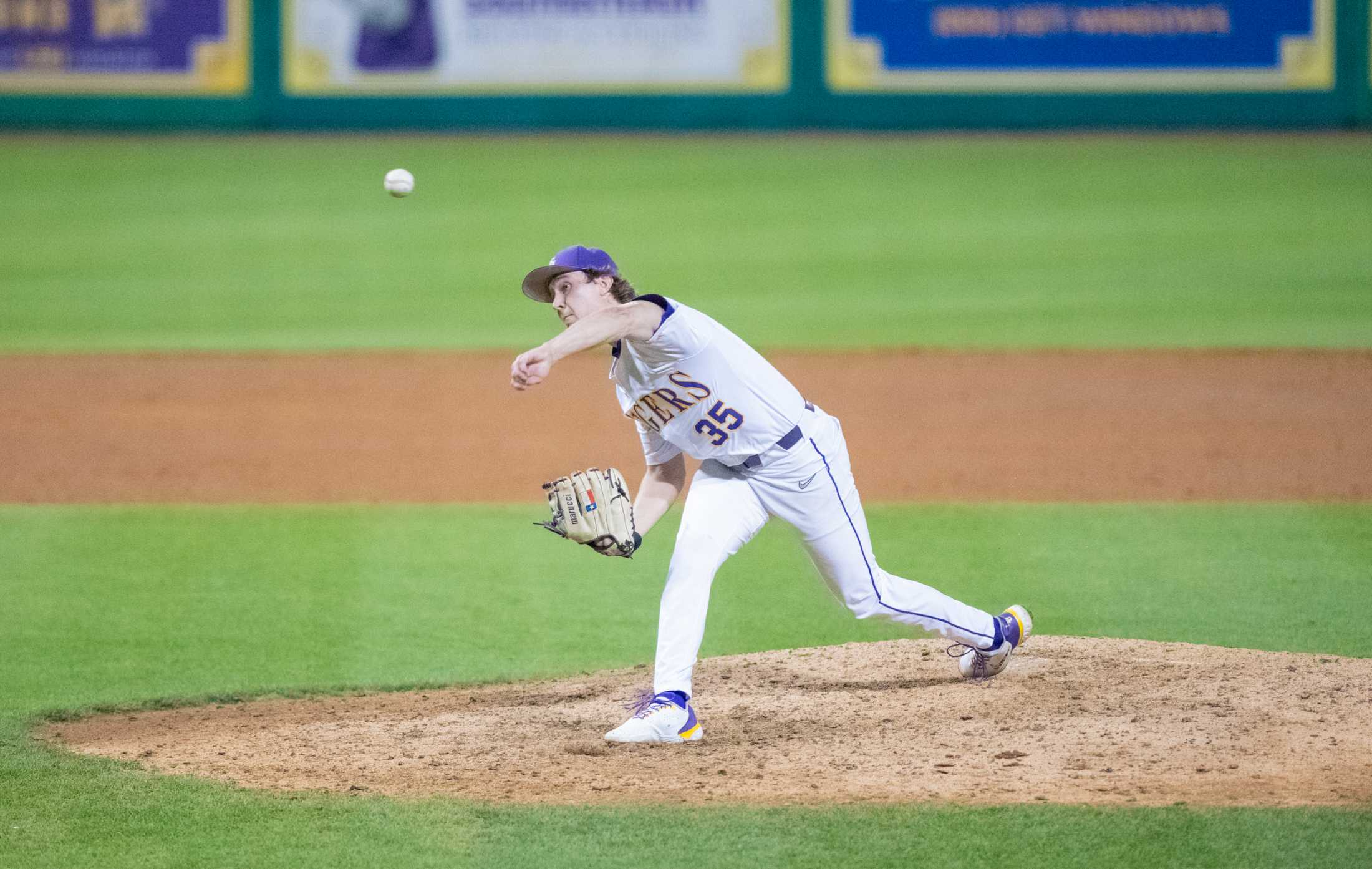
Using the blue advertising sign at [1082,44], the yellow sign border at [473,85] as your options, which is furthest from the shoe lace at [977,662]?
the yellow sign border at [473,85]

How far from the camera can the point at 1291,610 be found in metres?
6.65

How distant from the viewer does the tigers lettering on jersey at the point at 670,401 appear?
4922mm

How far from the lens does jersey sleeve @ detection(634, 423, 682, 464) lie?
5.24 m

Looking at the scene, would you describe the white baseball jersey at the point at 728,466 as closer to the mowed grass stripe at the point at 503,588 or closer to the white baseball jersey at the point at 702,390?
the white baseball jersey at the point at 702,390

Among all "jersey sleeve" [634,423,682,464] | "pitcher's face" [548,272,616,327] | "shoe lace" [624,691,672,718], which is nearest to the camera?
"pitcher's face" [548,272,616,327]

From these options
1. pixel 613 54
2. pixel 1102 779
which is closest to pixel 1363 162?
pixel 613 54

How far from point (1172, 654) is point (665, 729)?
196 centimetres

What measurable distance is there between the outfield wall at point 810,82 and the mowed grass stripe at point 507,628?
11.8 metres

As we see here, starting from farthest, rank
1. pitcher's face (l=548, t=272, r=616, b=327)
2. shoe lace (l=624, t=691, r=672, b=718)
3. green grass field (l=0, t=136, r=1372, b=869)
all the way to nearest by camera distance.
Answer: shoe lace (l=624, t=691, r=672, b=718), pitcher's face (l=548, t=272, r=616, b=327), green grass field (l=0, t=136, r=1372, b=869)

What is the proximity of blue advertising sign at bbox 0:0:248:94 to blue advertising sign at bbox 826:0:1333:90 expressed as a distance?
22.6 feet

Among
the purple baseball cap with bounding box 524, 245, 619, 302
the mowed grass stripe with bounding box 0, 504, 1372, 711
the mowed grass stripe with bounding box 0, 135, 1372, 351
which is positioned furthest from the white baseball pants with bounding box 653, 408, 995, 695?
the mowed grass stripe with bounding box 0, 135, 1372, 351

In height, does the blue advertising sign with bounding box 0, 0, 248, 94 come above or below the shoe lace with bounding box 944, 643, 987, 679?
above

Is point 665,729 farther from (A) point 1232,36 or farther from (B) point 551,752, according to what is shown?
(A) point 1232,36

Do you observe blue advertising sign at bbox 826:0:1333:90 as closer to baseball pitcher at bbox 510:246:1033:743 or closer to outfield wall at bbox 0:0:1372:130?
outfield wall at bbox 0:0:1372:130
